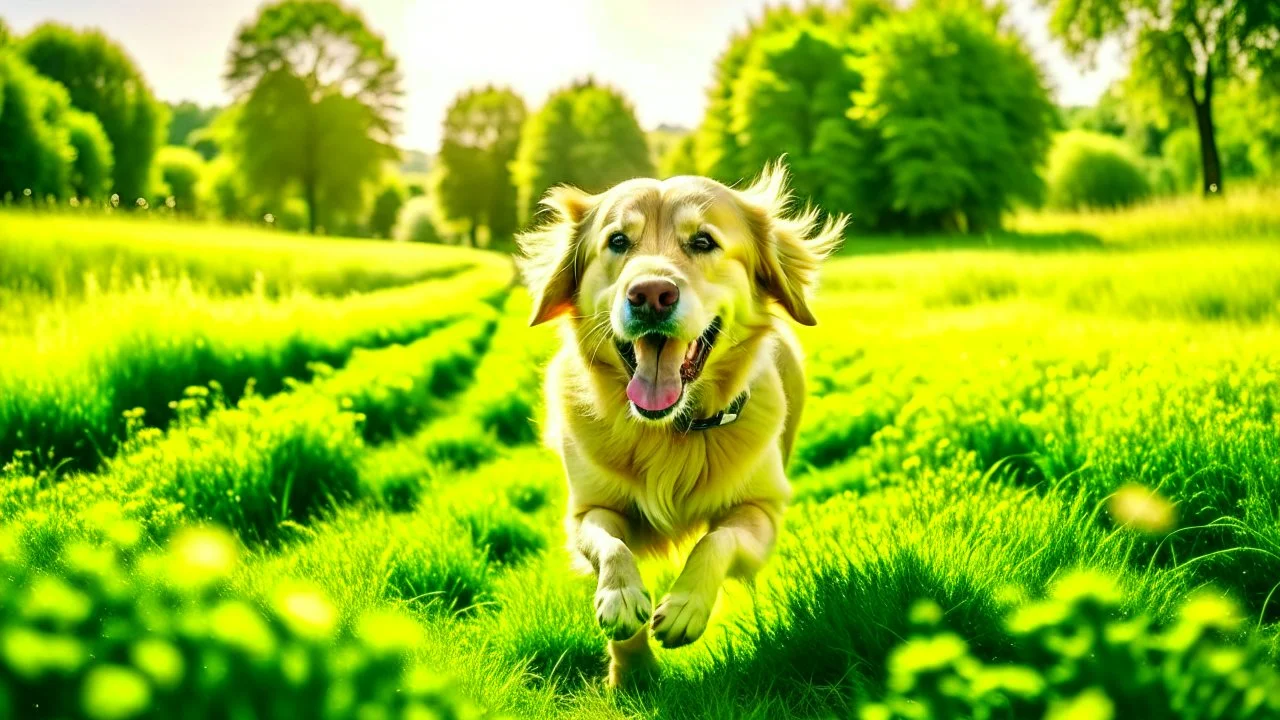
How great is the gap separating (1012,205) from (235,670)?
33.6 metres

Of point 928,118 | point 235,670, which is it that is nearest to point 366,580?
point 235,670

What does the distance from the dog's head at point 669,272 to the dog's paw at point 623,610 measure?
2.30 feet

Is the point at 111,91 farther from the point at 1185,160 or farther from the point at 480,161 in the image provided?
the point at 1185,160

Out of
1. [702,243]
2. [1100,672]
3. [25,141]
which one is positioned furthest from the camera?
[25,141]

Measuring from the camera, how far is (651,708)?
247 cm

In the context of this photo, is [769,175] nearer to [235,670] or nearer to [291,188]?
[235,670]

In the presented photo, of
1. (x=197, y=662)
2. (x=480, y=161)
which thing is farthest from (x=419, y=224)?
(x=197, y=662)

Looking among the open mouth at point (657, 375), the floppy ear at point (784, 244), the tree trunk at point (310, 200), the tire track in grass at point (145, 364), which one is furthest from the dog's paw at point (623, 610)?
the tree trunk at point (310, 200)

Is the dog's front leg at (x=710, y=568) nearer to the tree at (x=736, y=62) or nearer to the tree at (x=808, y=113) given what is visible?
the tree at (x=808, y=113)

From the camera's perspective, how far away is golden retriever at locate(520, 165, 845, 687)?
2.98m

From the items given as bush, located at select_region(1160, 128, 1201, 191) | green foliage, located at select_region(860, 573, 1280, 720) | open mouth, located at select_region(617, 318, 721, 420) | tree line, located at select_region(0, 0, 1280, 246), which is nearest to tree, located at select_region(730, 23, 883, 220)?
tree line, located at select_region(0, 0, 1280, 246)

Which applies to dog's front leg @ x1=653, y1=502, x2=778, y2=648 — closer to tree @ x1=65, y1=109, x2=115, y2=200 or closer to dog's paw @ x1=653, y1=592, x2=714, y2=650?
dog's paw @ x1=653, y1=592, x2=714, y2=650

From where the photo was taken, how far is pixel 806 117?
33.1 metres

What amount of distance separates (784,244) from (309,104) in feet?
128
